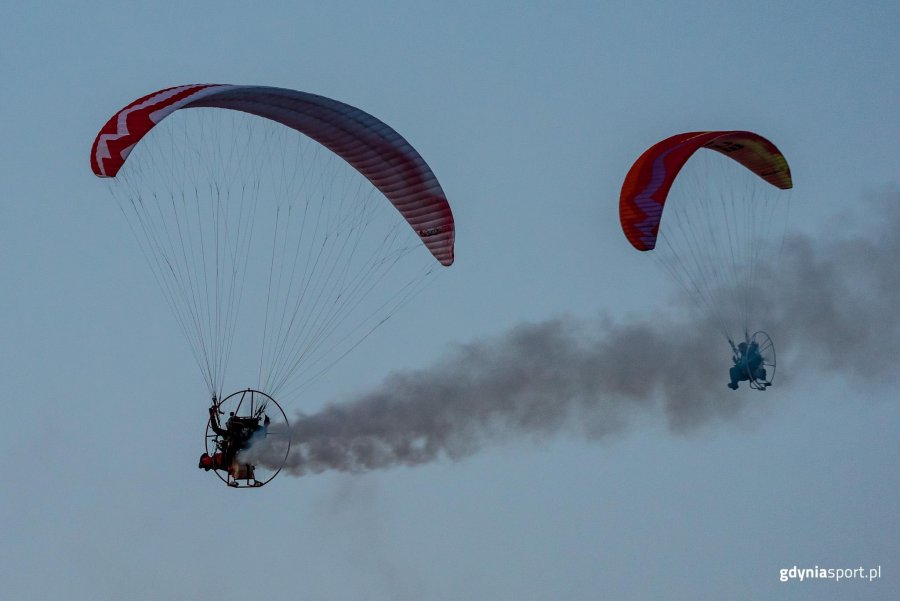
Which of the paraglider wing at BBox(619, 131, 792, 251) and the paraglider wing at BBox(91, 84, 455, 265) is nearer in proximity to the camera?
the paraglider wing at BBox(91, 84, 455, 265)

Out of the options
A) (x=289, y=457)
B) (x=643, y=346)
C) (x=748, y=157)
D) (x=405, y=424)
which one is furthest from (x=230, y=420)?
(x=643, y=346)

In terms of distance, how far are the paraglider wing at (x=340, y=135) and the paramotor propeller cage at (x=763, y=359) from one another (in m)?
7.29

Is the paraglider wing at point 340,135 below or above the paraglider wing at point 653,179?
below

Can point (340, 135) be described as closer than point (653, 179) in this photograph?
Yes

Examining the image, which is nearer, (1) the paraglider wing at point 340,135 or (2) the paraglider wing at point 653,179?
(1) the paraglider wing at point 340,135

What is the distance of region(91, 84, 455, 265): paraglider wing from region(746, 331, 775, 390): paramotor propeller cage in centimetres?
729

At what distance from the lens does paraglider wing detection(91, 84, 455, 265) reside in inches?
1324

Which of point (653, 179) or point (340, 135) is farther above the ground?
point (653, 179)

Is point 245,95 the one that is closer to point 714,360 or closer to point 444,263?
Result: point 444,263

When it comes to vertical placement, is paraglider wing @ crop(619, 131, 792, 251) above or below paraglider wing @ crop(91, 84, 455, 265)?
above

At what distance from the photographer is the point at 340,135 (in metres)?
37.4

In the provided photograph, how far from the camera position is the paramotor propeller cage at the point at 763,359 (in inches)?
1650

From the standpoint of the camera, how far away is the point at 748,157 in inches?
1666

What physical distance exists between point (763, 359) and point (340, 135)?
10104mm
